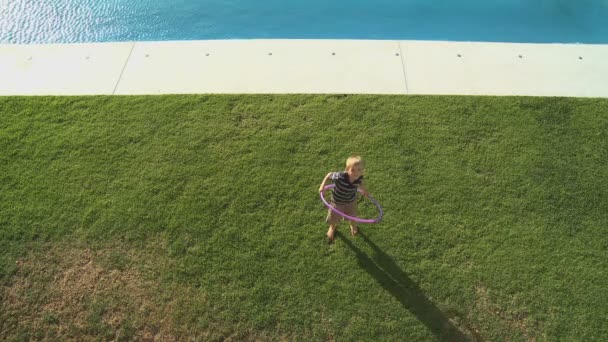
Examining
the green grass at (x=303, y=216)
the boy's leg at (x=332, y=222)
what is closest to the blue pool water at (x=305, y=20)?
the green grass at (x=303, y=216)

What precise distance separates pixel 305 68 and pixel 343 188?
3.35 m

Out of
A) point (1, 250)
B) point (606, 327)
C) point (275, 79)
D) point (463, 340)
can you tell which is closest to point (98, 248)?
point (1, 250)

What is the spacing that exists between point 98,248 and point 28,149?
6.83ft

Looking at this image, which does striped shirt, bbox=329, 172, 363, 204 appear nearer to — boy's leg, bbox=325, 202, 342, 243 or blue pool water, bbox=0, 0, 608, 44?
boy's leg, bbox=325, 202, 342, 243

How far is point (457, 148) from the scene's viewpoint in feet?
20.0

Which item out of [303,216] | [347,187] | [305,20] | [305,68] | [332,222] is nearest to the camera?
[347,187]

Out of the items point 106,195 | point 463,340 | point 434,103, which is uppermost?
point 434,103

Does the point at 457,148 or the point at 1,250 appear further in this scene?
the point at 457,148

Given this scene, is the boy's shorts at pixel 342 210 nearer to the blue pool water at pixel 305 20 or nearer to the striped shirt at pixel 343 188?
the striped shirt at pixel 343 188

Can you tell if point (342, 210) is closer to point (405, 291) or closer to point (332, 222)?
point (332, 222)

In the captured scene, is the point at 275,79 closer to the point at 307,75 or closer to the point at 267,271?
the point at 307,75

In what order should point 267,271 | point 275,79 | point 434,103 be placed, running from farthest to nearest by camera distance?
point 275,79 → point 434,103 → point 267,271

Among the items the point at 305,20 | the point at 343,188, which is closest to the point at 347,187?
the point at 343,188

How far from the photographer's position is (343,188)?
463 centimetres
